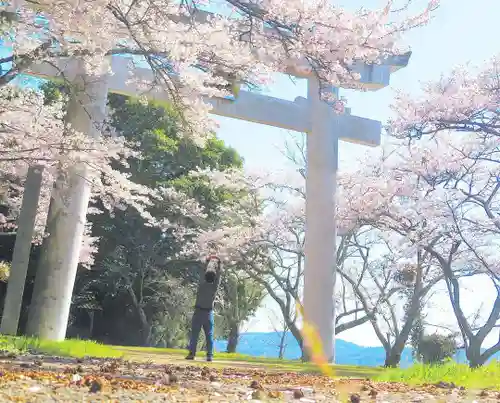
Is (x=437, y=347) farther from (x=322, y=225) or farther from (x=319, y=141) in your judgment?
(x=319, y=141)

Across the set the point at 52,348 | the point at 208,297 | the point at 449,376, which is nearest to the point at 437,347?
the point at 208,297

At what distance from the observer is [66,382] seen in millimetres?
2459

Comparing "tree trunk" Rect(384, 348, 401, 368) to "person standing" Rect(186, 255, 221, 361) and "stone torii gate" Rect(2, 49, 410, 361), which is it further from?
"person standing" Rect(186, 255, 221, 361)

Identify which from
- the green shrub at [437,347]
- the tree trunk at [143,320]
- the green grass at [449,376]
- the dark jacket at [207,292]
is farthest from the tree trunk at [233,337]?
the green grass at [449,376]

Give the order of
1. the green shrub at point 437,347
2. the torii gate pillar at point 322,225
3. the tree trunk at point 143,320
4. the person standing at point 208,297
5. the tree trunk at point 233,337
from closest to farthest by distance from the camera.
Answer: the person standing at point 208,297, the torii gate pillar at point 322,225, the green shrub at point 437,347, the tree trunk at point 143,320, the tree trunk at point 233,337

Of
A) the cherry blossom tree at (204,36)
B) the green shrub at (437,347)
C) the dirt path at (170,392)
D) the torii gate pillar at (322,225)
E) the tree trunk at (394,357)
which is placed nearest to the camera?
the dirt path at (170,392)

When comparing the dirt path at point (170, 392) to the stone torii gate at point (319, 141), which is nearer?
the dirt path at point (170, 392)

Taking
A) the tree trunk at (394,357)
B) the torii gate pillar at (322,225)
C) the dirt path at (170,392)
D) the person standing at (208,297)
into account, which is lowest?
the tree trunk at (394,357)

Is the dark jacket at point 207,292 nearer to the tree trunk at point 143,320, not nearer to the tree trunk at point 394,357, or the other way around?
the tree trunk at point 394,357

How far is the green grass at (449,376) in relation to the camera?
4.01 metres

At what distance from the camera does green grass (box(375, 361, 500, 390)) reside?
4.01m

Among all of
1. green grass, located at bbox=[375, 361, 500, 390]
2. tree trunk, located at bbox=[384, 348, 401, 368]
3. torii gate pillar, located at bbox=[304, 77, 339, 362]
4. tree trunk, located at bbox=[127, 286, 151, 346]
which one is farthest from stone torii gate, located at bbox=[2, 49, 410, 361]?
tree trunk, located at bbox=[127, 286, 151, 346]

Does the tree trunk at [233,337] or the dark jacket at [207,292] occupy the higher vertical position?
the dark jacket at [207,292]

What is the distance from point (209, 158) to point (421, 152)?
8244 millimetres
